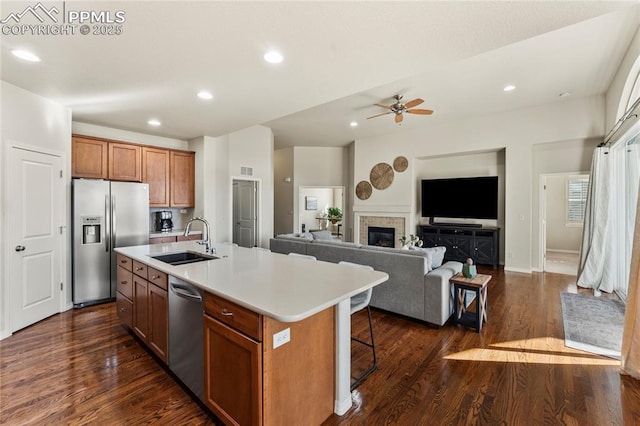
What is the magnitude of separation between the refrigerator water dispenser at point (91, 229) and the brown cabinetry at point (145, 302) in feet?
4.34

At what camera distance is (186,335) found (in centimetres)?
204

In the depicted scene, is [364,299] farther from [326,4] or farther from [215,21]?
[215,21]

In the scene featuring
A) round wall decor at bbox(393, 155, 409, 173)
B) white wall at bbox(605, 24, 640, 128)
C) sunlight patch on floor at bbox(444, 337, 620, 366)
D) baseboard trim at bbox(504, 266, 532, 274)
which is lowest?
sunlight patch on floor at bbox(444, 337, 620, 366)

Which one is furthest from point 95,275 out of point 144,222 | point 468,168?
point 468,168

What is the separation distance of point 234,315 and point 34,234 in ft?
10.9

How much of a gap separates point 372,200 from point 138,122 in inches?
211

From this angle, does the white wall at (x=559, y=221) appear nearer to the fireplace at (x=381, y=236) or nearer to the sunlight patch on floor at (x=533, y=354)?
the fireplace at (x=381, y=236)

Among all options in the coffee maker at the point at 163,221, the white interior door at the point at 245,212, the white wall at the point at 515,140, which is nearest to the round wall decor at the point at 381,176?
the white wall at the point at 515,140

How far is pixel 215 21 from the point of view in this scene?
200 cm

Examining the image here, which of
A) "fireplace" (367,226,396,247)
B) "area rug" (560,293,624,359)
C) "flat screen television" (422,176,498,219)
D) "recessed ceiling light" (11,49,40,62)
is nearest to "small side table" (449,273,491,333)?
"area rug" (560,293,624,359)

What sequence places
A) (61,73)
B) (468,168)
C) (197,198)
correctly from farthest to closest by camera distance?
1. (468,168)
2. (197,198)
3. (61,73)

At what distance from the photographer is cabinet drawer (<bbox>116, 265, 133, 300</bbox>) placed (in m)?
2.84

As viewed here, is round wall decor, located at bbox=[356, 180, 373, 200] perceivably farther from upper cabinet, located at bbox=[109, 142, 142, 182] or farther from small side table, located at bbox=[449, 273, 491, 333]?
upper cabinet, located at bbox=[109, 142, 142, 182]

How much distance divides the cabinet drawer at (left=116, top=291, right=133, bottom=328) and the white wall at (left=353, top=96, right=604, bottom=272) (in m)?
5.88
